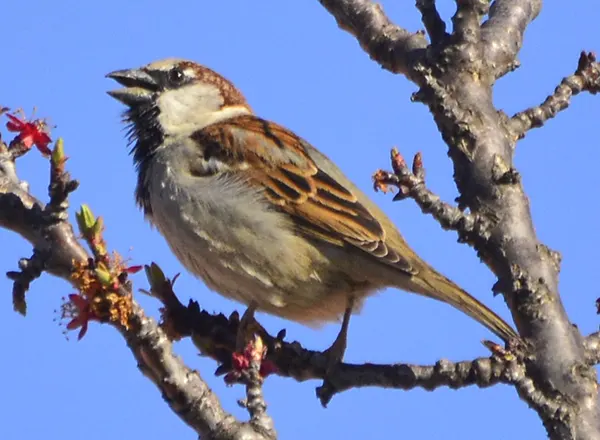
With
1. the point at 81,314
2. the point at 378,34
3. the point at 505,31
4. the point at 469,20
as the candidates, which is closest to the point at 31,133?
the point at 81,314

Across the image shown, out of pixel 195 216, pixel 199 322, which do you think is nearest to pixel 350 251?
pixel 195 216

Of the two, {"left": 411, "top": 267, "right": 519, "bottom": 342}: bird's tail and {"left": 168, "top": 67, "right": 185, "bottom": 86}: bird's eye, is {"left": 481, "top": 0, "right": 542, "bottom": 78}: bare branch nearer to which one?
{"left": 411, "top": 267, "right": 519, "bottom": 342}: bird's tail

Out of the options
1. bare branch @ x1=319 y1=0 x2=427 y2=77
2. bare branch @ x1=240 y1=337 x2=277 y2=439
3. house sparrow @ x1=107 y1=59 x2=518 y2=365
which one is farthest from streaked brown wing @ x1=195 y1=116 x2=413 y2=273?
bare branch @ x1=240 y1=337 x2=277 y2=439

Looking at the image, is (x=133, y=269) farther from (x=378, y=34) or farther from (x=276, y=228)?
(x=378, y=34)

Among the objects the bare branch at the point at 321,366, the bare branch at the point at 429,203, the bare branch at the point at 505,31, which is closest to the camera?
the bare branch at the point at 321,366

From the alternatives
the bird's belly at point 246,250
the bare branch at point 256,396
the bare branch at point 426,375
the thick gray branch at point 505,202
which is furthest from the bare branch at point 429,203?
the bird's belly at point 246,250

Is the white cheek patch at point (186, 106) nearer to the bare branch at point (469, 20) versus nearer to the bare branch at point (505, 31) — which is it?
the bare branch at point (505, 31)

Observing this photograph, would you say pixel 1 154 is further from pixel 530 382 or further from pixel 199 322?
pixel 530 382
